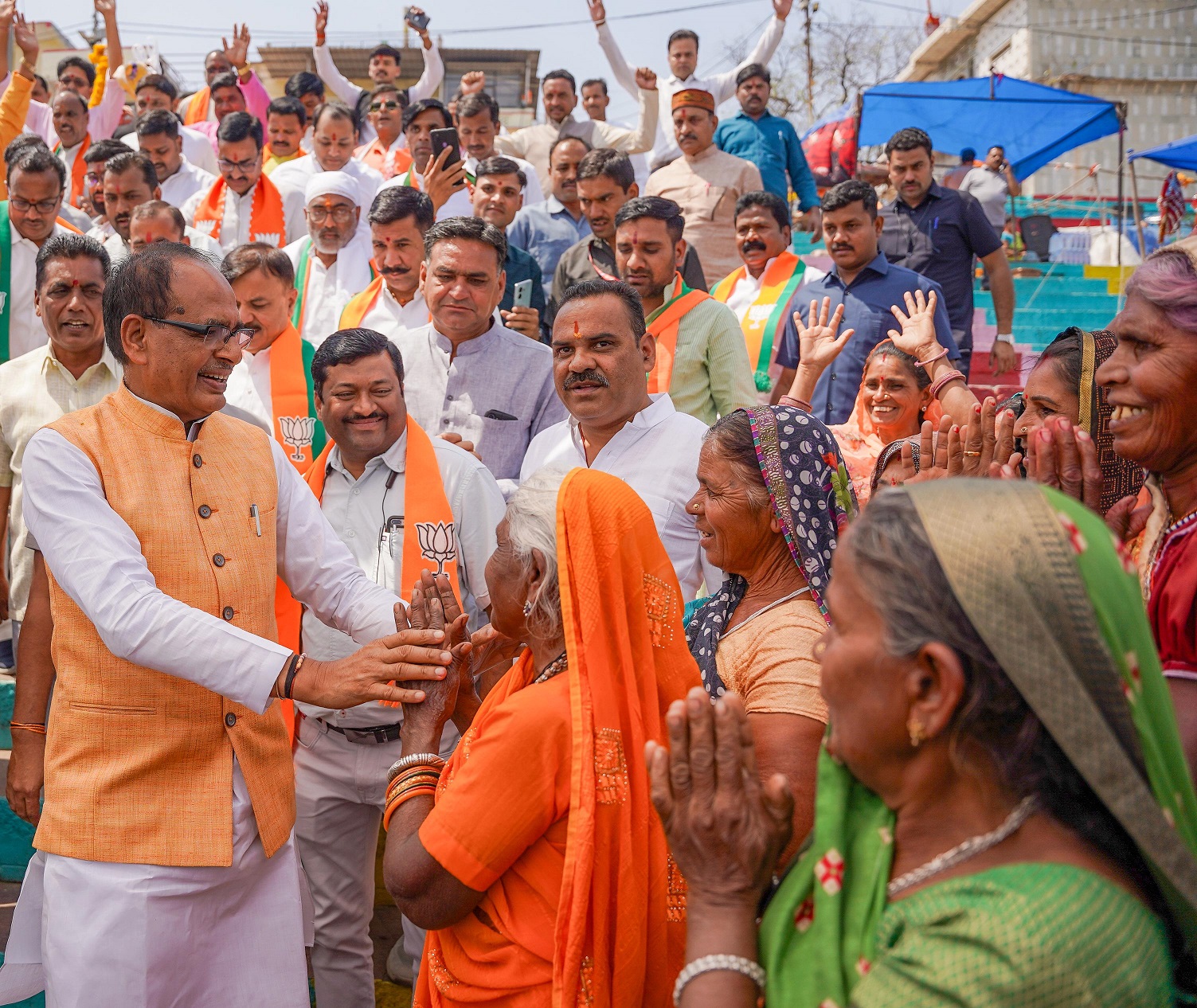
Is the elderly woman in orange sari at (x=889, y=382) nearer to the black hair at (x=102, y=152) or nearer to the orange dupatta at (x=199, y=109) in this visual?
the black hair at (x=102, y=152)

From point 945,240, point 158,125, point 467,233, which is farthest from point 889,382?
point 158,125

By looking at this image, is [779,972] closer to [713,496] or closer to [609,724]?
[609,724]

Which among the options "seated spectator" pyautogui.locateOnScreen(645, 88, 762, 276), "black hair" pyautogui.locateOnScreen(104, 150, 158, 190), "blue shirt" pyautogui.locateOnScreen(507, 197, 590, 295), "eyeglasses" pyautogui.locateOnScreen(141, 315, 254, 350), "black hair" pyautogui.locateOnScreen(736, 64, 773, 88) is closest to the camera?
"eyeglasses" pyautogui.locateOnScreen(141, 315, 254, 350)

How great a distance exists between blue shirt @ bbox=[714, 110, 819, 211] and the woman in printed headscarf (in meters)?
6.52

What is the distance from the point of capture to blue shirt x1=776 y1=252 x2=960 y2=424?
568 centimetres

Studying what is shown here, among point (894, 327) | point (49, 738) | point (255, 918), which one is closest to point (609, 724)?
point (255, 918)

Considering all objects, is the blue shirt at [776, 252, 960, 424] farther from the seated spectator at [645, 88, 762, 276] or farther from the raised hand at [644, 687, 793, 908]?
the raised hand at [644, 687, 793, 908]

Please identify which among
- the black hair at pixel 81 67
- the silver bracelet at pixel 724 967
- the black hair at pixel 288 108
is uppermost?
the black hair at pixel 81 67

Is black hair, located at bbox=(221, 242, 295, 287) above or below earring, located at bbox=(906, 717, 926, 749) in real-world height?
above

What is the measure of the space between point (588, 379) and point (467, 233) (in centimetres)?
119

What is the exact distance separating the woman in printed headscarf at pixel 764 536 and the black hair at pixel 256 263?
286 cm

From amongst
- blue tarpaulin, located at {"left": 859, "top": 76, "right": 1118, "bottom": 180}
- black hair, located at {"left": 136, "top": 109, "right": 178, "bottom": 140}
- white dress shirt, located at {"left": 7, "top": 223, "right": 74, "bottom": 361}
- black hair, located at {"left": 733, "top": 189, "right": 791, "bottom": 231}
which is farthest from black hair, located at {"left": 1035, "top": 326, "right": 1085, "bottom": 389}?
blue tarpaulin, located at {"left": 859, "top": 76, "right": 1118, "bottom": 180}

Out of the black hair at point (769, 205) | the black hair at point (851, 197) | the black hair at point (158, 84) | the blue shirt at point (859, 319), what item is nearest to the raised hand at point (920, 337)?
the blue shirt at point (859, 319)

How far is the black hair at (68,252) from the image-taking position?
165 inches
